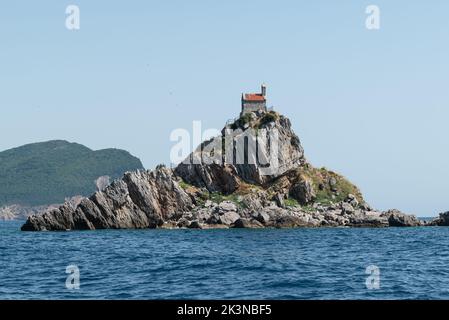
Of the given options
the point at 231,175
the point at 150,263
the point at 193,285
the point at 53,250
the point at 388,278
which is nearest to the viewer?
the point at 193,285

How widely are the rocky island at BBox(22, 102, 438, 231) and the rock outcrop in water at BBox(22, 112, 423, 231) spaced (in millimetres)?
215

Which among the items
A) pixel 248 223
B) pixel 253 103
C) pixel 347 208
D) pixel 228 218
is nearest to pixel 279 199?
pixel 228 218

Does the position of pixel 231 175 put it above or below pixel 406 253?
above

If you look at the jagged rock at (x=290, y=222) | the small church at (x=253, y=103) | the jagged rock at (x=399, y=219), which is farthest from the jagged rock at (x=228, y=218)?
the small church at (x=253, y=103)

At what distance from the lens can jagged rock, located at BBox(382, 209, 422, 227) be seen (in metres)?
148

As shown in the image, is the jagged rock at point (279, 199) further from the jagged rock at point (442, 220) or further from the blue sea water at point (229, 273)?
the blue sea water at point (229, 273)

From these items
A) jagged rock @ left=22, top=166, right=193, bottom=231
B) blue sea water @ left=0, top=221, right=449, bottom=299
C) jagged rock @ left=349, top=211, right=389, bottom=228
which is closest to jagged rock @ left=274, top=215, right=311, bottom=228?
jagged rock @ left=349, top=211, right=389, bottom=228

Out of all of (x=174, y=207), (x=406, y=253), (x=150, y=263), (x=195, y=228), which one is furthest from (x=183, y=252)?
(x=174, y=207)

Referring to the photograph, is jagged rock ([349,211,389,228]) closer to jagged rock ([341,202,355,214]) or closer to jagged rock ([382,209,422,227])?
jagged rock ([341,202,355,214])

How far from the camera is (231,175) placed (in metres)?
152

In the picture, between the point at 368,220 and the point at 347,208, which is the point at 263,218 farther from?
the point at 368,220

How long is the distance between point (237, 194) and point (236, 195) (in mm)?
597

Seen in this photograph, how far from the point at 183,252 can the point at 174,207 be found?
243ft
